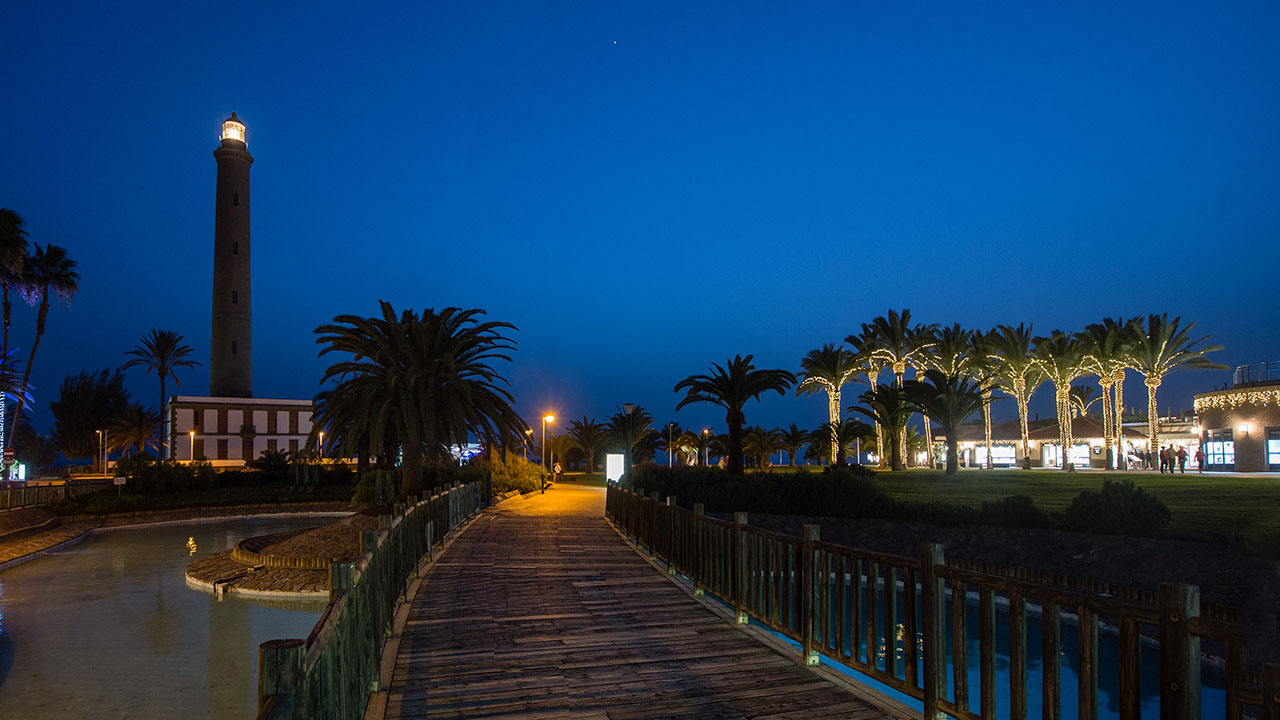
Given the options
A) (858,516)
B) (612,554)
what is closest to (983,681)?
(612,554)

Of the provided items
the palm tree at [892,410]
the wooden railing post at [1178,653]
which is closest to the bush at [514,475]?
the palm tree at [892,410]

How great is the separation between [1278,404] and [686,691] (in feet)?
164

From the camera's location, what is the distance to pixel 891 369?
61.1 metres

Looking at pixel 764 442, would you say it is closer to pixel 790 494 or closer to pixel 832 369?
pixel 832 369

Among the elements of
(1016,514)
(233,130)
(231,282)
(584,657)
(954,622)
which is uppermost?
(233,130)

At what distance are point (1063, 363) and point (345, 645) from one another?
58635mm

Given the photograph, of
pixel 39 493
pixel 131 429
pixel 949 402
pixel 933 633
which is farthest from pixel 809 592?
pixel 131 429

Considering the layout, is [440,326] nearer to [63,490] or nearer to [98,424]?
[63,490]

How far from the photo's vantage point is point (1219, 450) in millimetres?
49781

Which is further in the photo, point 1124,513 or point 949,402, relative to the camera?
point 949,402

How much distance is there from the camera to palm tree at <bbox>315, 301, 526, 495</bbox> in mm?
20953

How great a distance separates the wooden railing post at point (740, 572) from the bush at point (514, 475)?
1145 inches

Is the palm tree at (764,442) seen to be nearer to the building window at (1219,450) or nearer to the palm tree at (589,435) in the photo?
the palm tree at (589,435)

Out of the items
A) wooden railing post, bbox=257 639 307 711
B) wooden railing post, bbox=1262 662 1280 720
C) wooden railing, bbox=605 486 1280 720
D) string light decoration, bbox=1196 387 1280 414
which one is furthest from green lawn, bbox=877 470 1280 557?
wooden railing post, bbox=257 639 307 711
